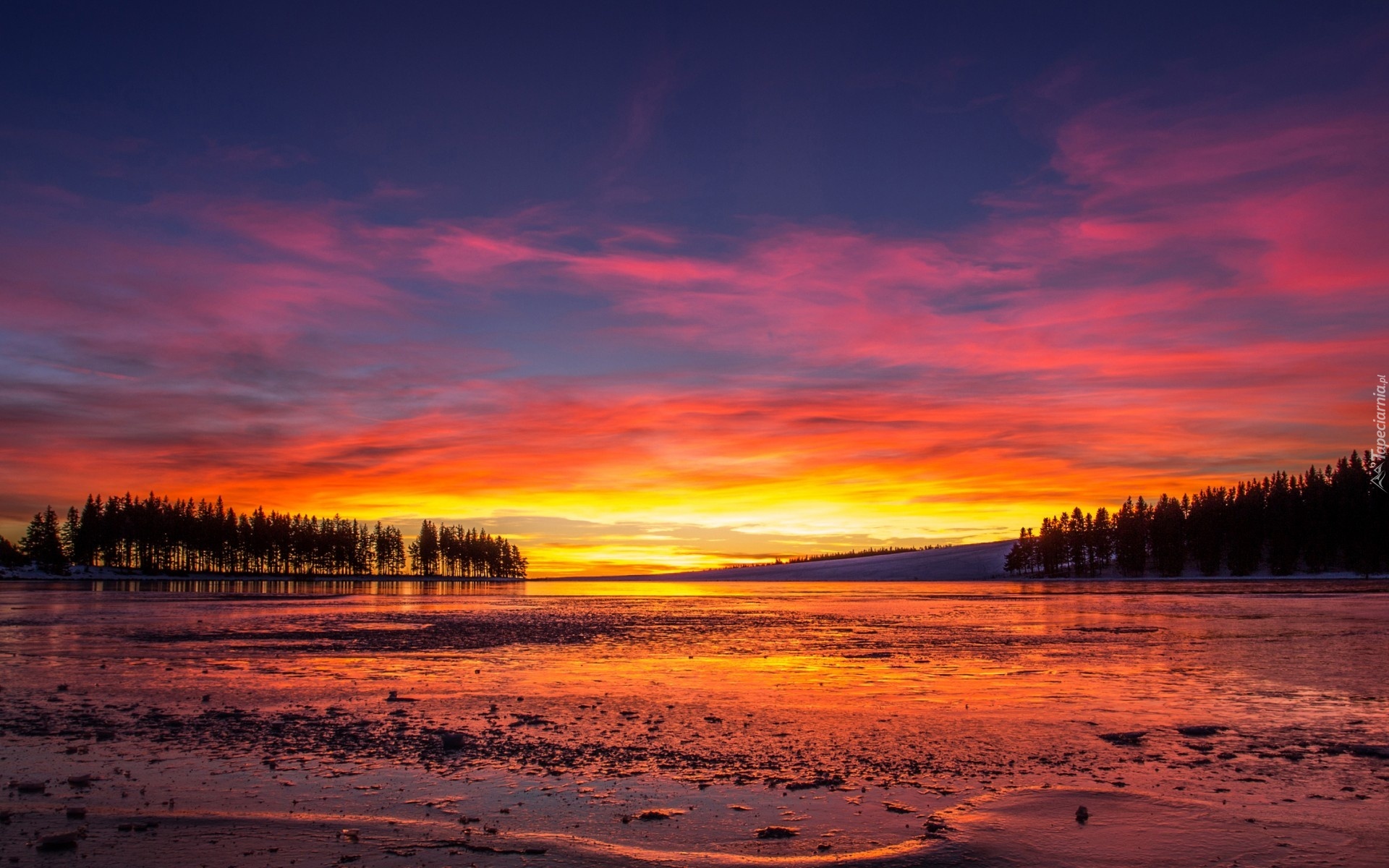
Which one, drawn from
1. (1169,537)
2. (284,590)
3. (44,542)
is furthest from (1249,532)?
(44,542)

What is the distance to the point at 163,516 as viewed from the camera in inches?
6767

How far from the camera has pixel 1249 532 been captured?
527 feet

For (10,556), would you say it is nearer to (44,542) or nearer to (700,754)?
(44,542)

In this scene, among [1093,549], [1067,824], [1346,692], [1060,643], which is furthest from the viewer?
[1093,549]

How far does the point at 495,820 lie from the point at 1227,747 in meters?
10.7

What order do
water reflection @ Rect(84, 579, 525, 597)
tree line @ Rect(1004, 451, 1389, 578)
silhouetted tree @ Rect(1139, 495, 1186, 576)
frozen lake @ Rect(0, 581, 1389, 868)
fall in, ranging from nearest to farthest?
frozen lake @ Rect(0, 581, 1389, 868)
water reflection @ Rect(84, 579, 525, 597)
tree line @ Rect(1004, 451, 1389, 578)
silhouetted tree @ Rect(1139, 495, 1186, 576)

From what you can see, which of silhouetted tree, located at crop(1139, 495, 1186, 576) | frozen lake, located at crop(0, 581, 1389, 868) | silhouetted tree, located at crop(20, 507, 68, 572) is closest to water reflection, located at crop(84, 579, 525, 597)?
silhouetted tree, located at crop(20, 507, 68, 572)

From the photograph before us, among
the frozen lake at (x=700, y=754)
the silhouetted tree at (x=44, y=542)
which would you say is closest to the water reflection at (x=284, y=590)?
the silhouetted tree at (x=44, y=542)

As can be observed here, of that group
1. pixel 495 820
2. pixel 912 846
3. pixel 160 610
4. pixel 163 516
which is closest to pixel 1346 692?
pixel 912 846

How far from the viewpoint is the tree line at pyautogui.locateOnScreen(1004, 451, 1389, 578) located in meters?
146

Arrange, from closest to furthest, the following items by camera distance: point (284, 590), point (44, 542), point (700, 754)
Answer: point (700, 754) → point (284, 590) → point (44, 542)

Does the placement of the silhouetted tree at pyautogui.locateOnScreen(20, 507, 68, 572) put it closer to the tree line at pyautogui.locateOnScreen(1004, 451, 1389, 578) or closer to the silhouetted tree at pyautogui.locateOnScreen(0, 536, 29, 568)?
the silhouetted tree at pyautogui.locateOnScreen(0, 536, 29, 568)

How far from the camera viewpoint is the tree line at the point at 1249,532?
145625mm

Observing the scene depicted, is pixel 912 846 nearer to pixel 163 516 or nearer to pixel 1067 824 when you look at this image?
pixel 1067 824
